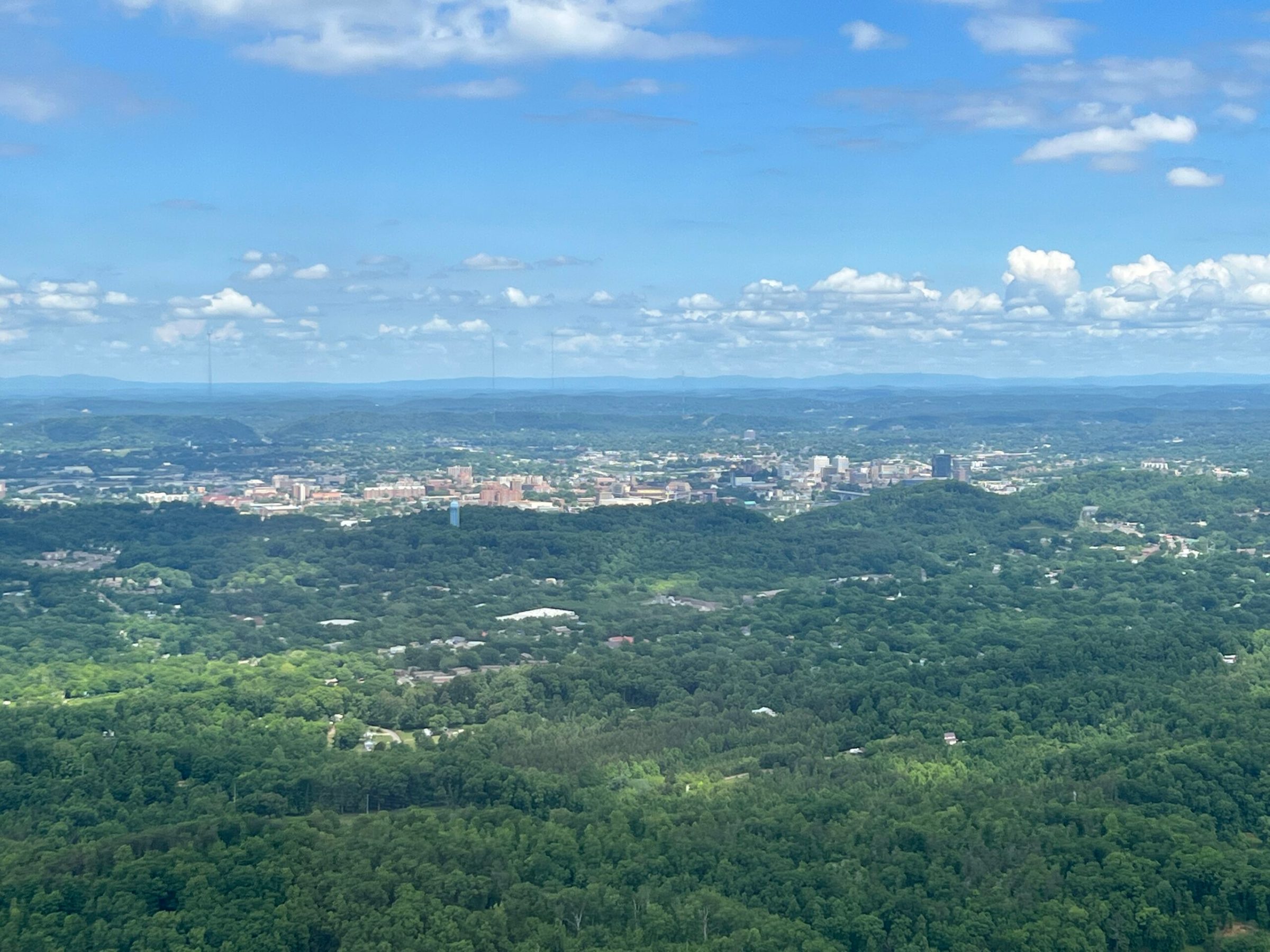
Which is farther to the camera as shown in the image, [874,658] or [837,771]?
[874,658]

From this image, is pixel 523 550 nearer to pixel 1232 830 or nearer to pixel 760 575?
pixel 760 575

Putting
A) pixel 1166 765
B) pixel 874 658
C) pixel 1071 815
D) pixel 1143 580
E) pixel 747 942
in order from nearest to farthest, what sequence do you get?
pixel 747 942
pixel 1071 815
pixel 1166 765
pixel 874 658
pixel 1143 580

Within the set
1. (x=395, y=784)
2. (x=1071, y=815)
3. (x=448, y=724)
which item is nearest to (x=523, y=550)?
(x=448, y=724)

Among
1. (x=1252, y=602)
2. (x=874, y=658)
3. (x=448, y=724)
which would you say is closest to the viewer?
(x=448, y=724)

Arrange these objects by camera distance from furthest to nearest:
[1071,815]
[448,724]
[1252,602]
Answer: [1252,602], [448,724], [1071,815]

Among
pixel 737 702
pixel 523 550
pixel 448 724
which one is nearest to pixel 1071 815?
pixel 737 702

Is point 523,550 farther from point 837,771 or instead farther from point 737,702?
point 837,771
